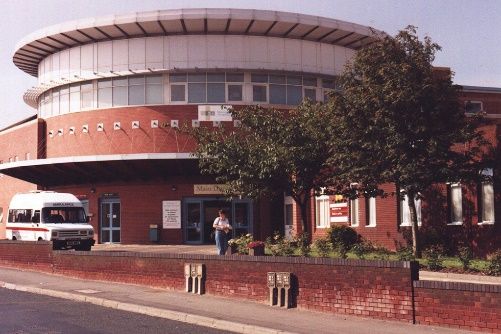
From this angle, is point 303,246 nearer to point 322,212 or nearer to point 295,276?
point 295,276

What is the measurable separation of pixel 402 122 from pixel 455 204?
5.96 m

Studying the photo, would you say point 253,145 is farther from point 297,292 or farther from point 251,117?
point 297,292

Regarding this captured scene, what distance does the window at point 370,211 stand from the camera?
28328mm

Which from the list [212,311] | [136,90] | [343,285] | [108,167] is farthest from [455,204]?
[136,90]

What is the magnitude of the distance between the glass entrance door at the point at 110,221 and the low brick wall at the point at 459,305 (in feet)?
96.7

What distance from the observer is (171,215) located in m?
37.4

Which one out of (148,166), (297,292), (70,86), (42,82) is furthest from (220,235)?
(42,82)

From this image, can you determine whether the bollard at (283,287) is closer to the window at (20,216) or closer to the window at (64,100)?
the window at (20,216)

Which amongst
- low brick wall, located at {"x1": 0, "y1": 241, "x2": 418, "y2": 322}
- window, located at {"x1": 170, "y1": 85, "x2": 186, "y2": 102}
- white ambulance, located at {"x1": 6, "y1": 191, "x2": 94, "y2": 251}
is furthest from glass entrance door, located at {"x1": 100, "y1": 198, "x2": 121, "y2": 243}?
low brick wall, located at {"x1": 0, "y1": 241, "x2": 418, "y2": 322}

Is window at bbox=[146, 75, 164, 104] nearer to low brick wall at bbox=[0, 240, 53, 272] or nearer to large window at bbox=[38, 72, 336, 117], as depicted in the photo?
large window at bbox=[38, 72, 336, 117]

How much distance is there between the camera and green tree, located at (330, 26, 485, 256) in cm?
1962

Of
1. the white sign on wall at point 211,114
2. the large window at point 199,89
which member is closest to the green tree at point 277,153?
the white sign on wall at point 211,114

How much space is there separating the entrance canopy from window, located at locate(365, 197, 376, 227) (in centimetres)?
1012

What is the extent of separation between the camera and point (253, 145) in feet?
82.1
